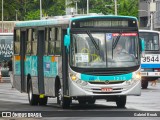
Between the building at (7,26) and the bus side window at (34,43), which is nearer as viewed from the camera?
the bus side window at (34,43)

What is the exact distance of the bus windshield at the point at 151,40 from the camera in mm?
48594

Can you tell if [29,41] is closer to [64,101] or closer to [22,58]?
[22,58]

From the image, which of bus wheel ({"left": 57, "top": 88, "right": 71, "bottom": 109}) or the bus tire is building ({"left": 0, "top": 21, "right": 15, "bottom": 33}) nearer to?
the bus tire

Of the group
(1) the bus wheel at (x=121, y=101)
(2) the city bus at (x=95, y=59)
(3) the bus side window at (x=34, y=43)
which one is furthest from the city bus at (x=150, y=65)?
(2) the city bus at (x=95, y=59)

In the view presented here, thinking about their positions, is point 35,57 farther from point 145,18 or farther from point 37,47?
point 145,18

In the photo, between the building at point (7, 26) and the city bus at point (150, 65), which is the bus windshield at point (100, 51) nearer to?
the city bus at point (150, 65)

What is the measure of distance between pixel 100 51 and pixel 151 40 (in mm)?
21783

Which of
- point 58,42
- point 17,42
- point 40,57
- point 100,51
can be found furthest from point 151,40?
point 100,51

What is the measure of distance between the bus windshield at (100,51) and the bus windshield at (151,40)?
2081 centimetres

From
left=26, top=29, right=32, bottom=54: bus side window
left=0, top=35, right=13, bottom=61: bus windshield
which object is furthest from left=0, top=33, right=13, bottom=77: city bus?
left=26, top=29, right=32, bottom=54: bus side window

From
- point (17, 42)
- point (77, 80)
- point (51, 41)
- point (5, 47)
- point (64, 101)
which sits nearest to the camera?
point (77, 80)

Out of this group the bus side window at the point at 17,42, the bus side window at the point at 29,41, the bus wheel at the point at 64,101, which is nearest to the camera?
the bus wheel at the point at 64,101

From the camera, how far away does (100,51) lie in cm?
2744

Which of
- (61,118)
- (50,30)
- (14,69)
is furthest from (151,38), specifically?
(61,118)
